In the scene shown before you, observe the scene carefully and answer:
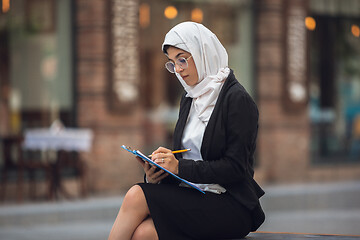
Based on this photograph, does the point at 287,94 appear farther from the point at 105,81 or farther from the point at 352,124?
the point at 105,81

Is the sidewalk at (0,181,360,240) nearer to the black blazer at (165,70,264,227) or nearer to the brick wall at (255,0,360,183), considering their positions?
the brick wall at (255,0,360,183)

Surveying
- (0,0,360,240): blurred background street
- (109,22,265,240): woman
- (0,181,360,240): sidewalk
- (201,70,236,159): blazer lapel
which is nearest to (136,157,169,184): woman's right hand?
(109,22,265,240): woman

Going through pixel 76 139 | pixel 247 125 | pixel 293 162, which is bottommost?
pixel 293 162

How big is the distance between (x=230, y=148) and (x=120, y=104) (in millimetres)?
9041

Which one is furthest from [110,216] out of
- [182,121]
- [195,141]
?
[195,141]

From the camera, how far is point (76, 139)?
11484mm

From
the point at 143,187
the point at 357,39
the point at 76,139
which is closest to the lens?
the point at 143,187

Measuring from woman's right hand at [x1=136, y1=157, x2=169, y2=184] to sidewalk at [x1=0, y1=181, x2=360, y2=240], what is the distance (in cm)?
461

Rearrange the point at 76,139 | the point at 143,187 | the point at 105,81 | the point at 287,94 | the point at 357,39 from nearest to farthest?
1. the point at 143,187
2. the point at 76,139
3. the point at 105,81
4. the point at 287,94
5. the point at 357,39

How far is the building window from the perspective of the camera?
1560cm

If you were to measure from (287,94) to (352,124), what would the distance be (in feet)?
8.52

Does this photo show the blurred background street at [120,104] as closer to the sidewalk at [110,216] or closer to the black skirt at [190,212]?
the sidewalk at [110,216]

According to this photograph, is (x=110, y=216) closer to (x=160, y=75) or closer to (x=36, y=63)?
(x=36, y=63)

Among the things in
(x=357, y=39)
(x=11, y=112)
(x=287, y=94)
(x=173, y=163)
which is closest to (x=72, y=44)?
(x=11, y=112)
